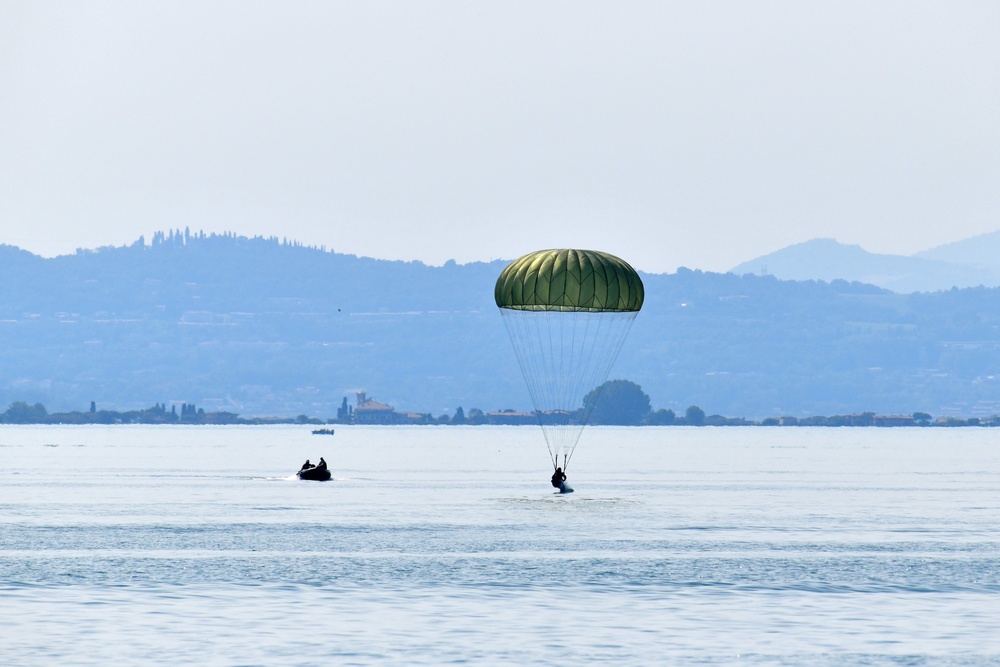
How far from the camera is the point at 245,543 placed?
2928 inches

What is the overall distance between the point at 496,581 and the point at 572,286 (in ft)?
101

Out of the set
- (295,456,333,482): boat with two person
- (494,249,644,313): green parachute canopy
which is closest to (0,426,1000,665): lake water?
(494,249,644,313): green parachute canopy

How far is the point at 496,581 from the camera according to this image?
58906 millimetres

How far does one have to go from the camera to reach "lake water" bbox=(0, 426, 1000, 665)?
43.6 m

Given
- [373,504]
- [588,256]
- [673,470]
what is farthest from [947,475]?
[588,256]

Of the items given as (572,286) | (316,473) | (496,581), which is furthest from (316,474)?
(496,581)

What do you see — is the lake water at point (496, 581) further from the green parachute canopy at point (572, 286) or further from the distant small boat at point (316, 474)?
the distant small boat at point (316, 474)

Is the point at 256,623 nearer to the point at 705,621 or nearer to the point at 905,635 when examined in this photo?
the point at 705,621

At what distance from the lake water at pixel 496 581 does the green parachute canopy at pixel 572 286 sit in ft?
40.3

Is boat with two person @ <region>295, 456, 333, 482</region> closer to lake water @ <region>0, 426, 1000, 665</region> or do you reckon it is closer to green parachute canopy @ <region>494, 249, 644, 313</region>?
lake water @ <region>0, 426, 1000, 665</region>

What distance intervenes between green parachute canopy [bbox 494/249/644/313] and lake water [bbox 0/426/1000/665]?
12.3 m

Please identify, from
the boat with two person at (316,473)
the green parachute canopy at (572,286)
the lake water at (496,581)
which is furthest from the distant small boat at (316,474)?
the green parachute canopy at (572,286)

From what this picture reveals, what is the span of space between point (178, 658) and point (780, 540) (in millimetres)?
41985

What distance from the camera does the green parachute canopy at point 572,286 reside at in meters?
87.1
